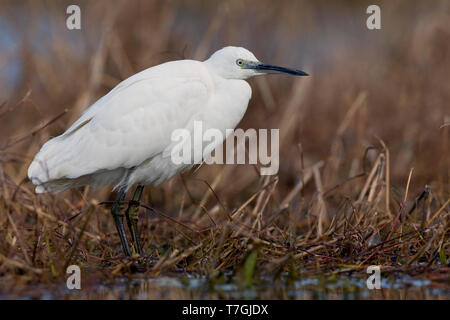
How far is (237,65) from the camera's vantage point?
487 cm

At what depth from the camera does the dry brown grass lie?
4387 mm

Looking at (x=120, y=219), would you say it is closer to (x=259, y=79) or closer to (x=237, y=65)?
(x=237, y=65)

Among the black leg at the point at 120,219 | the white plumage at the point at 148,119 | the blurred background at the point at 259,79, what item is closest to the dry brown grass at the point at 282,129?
the blurred background at the point at 259,79

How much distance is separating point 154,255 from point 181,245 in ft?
1.93

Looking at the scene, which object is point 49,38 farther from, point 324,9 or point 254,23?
point 324,9

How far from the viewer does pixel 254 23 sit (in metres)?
8.13

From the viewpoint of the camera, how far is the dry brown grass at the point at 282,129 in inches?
173

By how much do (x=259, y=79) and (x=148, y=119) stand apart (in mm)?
3037

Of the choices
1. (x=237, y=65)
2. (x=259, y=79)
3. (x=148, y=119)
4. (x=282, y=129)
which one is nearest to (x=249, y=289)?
(x=148, y=119)

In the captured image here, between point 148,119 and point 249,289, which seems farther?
point 148,119

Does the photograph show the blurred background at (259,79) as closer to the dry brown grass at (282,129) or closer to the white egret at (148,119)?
the dry brown grass at (282,129)

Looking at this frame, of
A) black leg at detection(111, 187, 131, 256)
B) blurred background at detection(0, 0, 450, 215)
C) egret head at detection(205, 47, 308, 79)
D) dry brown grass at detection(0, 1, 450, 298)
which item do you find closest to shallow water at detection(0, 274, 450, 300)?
dry brown grass at detection(0, 1, 450, 298)

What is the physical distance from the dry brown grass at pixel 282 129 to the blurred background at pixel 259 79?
17mm
